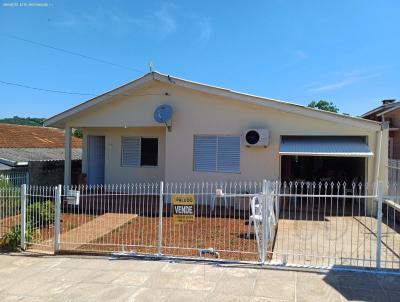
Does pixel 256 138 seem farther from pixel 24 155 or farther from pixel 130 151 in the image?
pixel 24 155

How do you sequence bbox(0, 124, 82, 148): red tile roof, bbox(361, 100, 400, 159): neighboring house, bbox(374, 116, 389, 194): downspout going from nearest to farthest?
1. bbox(374, 116, 389, 194): downspout
2. bbox(361, 100, 400, 159): neighboring house
3. bbox(0, 124, 82, 148): red tile roof

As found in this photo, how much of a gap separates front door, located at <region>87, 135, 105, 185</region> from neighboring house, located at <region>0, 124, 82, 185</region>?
1.28 meters

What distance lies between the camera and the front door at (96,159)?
18.4 metres

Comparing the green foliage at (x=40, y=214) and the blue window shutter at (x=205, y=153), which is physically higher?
the blue window shutter at (x=205, y=153)

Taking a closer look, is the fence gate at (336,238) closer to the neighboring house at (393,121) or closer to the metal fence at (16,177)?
the neighboring house at (393,121)

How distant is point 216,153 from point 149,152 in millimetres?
4342

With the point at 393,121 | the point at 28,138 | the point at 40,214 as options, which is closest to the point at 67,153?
the point at 40,214

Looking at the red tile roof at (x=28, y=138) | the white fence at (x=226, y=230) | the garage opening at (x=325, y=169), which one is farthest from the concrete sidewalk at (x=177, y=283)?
the red tile roof at (x=28, y=138)

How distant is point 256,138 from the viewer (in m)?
13.6

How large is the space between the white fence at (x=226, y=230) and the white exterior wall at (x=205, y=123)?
87 centimetres

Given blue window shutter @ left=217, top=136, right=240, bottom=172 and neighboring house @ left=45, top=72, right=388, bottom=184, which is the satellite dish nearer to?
neighboring house @ left=45, top=72, right=388, bottom=184

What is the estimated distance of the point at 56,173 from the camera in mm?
18938

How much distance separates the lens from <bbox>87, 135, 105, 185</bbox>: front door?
723 inches

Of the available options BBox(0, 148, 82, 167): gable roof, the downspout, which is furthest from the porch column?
the downspout
